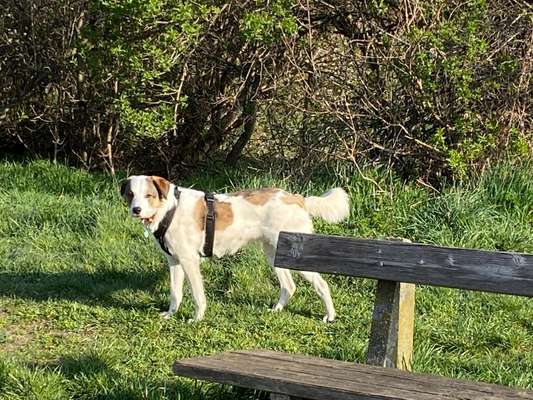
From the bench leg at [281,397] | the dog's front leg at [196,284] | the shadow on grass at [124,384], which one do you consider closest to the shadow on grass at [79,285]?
the dog's front leg at [196,284]

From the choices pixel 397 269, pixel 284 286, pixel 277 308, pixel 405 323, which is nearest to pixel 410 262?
pixel 397 269

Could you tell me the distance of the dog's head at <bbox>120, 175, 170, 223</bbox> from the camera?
21.4ft

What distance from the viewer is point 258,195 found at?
693cm

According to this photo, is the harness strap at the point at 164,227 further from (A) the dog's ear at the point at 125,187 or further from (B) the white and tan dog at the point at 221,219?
(A) the dog's ear at the point at 125,187

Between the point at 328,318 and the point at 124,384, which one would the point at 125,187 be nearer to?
the point at 328,318

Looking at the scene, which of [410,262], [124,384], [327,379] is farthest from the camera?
[124,384]

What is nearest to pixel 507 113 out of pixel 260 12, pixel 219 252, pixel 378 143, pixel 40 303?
pixel 378 143

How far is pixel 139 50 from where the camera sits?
8.70 metres

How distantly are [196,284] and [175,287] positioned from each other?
0.70ft

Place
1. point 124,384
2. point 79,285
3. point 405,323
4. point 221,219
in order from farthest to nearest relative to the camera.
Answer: point 79,285 < point 221,219 < point 124,384 < point 405,323

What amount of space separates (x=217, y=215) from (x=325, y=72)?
265 centimetres

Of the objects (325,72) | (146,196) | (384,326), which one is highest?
(325,72)

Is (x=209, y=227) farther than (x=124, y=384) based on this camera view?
Yes

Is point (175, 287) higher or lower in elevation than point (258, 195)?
lower
